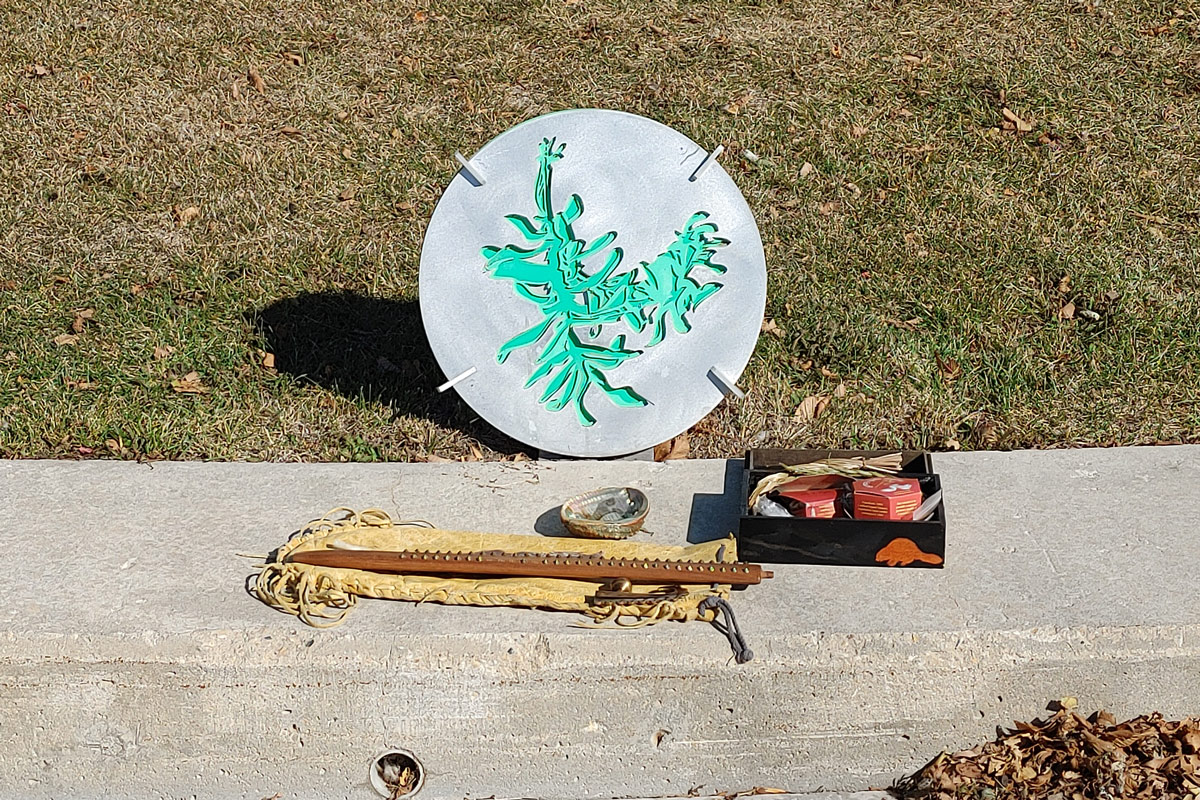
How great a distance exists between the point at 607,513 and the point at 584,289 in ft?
2.30

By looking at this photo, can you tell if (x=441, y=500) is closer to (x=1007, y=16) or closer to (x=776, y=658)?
(x=776, y=658)

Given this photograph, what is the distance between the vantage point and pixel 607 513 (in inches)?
132

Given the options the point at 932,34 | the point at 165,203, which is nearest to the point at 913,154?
the point at 932,34

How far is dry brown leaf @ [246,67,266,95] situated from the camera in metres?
5.77

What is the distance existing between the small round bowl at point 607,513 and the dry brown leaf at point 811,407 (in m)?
0.88

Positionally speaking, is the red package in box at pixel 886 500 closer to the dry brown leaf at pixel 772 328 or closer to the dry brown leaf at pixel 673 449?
the dry brown leaf at pixel 673 449

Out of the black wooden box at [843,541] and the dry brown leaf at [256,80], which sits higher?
the dry brown leaf at [256,80]

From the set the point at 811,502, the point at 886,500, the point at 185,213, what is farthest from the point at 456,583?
the point at 185,213

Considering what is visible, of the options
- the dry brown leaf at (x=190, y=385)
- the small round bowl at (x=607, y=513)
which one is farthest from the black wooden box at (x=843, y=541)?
the dry brown leaf at (x=190, y=385)

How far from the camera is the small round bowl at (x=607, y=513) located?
3232mm

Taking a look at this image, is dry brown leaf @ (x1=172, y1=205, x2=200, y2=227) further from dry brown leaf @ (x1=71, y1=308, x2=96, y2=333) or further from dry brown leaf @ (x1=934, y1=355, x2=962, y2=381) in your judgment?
dry brown leaf @ (x1=934, y1=355, x2=962, y2=381)

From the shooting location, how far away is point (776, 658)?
2852 mm

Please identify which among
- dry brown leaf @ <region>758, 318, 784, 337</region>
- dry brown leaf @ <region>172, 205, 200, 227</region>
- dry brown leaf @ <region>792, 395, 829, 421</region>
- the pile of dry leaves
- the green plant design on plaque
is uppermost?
the green plant design on plaque

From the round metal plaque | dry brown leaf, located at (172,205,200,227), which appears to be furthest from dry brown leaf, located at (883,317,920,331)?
dry brown leaf, located at (172,205,200,227)
